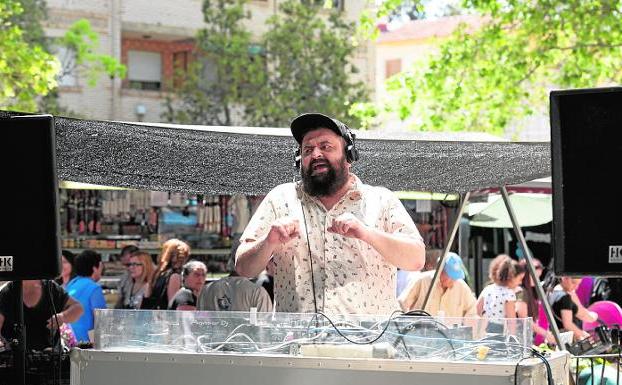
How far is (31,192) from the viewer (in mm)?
4797

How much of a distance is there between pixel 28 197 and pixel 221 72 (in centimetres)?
2534

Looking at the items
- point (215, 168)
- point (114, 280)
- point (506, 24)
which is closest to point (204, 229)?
point (114, 280)

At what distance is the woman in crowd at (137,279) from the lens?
11.2 metres

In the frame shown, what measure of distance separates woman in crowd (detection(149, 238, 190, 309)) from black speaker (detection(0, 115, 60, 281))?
5458 millimetres

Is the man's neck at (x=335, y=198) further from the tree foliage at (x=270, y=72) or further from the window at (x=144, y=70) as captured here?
the window at (x=144, y=70)

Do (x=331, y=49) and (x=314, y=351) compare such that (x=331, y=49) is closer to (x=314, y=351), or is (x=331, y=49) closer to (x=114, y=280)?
(x=114, y=280)

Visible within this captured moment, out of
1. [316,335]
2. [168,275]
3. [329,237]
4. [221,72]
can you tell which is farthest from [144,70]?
[316,335]

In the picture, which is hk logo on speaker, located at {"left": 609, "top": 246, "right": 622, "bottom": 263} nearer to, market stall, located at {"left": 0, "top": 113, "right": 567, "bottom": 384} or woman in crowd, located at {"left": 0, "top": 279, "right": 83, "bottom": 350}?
market stall, located at {"left": 0, "top": 113, "right": 567, "bottom": 384}

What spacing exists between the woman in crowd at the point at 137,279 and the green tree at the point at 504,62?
8463mm

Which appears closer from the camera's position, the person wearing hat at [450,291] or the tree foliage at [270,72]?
the person wearing hat at [450,291]

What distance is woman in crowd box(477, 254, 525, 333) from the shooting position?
10141 mm

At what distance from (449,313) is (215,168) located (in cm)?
317

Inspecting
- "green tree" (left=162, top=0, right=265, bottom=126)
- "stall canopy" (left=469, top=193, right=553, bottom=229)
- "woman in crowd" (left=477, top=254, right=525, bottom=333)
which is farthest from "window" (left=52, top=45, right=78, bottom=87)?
"woman in crowd" (left=477, top=254, right=525, bottom=333)

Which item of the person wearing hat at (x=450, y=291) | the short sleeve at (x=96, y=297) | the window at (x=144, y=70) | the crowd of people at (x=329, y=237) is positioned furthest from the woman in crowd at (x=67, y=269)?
the window at (x=144, y=70)
